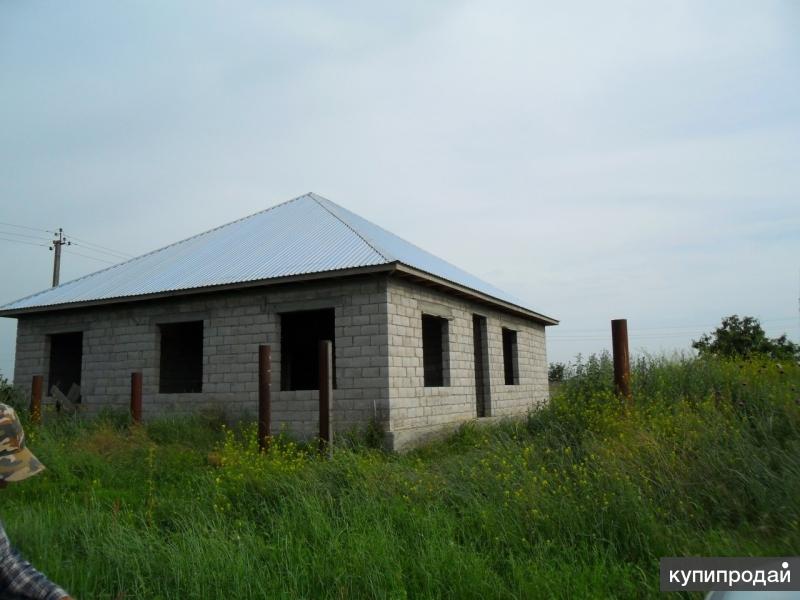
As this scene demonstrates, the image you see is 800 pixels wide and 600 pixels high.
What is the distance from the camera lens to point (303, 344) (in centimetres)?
1542

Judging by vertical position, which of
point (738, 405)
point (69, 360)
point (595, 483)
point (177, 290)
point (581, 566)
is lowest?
point (581, 566)

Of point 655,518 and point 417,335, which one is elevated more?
point 417,335

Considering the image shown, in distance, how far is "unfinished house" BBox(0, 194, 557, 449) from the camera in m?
9.73

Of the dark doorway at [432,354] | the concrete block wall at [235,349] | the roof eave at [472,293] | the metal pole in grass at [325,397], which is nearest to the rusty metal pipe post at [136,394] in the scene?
the concrete block wall at [235,349]

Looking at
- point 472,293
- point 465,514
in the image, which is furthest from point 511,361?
point 465,514

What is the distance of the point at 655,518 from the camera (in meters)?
4.68

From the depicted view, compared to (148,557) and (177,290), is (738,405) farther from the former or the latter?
(177,290)

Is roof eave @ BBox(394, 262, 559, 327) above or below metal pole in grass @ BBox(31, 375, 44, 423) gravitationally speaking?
above

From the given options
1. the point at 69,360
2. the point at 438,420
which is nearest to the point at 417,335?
the point at 438,420

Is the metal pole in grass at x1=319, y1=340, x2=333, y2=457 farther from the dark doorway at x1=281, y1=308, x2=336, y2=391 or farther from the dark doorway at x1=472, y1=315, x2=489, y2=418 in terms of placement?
the dark doorway at x1=281, y1=308, x2=336, y2=391

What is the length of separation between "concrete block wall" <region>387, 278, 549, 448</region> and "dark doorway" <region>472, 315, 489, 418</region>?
11 centimetres

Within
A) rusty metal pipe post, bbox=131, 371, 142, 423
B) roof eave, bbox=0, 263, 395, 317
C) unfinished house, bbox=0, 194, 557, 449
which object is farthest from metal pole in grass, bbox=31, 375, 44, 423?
rusty metal pipe post, bbox=131, 371, 142, 423

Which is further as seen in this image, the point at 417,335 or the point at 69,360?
the point at 69,360

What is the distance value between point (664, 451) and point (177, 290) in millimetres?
8920
